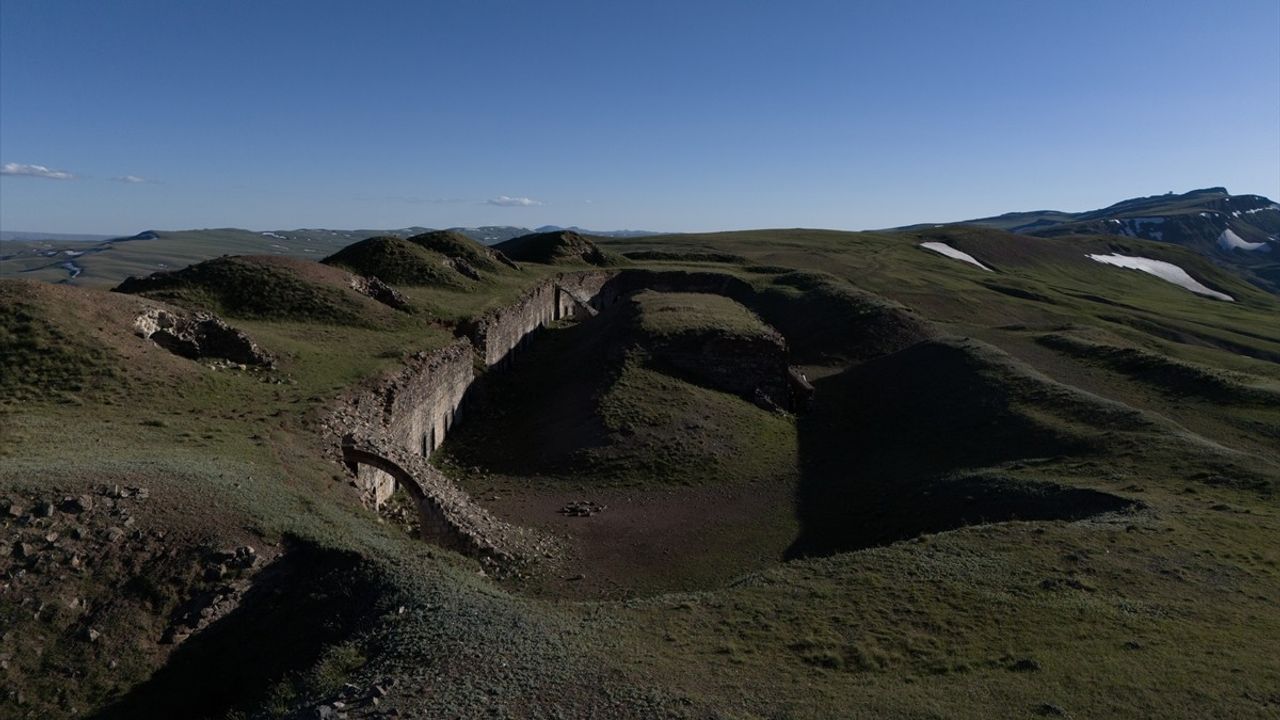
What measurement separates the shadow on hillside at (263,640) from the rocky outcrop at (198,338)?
13.8 m

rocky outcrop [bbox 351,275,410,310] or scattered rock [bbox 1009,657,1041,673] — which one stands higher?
rocky outcrop [bbox 351,275,410,310]

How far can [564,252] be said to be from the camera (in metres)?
69.4

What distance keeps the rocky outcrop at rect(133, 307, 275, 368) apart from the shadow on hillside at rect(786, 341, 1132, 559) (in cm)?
1859

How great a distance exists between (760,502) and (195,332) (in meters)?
20.0

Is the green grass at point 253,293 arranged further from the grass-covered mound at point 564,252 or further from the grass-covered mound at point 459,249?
the grass-covered mound at point 564,252

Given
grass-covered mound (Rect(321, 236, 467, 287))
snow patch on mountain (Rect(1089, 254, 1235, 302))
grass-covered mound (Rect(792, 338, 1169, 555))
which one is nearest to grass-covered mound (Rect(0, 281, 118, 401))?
grass-covered mound (Rect(792, 338, 1169, 555))

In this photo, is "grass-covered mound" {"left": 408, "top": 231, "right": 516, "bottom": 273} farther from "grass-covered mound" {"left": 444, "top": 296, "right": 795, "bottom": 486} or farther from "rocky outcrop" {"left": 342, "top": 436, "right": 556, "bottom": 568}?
"rocky outcrop" {"left": 342, "top": 436, "right": 556, "bottom": 568}

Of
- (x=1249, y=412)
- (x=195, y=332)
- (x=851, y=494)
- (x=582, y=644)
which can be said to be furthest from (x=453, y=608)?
(x=1249, y=412)

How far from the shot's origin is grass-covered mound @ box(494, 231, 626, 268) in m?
68.5

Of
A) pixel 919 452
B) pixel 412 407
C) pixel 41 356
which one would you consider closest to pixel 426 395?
pixel 412 407

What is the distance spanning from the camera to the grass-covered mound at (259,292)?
31.3m

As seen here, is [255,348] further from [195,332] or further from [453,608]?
[453,608]

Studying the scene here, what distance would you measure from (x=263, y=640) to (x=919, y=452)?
2221 centimetres

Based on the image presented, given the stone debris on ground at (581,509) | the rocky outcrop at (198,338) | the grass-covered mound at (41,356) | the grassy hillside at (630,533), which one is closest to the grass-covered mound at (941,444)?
the grassy hillside at (630,533)
